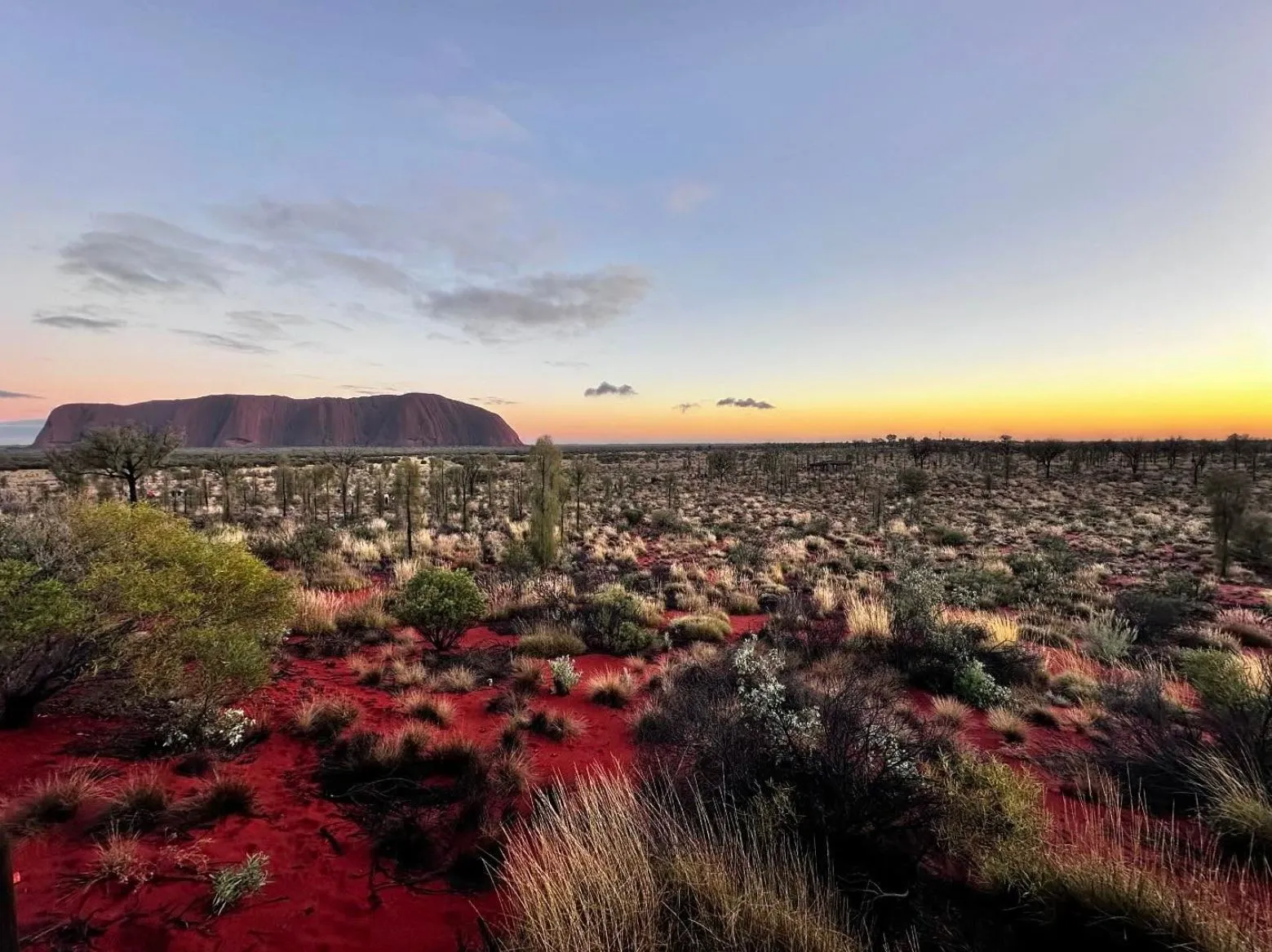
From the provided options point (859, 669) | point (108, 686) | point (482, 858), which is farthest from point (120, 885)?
point (859, 669)

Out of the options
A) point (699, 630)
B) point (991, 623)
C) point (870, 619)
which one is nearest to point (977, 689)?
point (870, 619)

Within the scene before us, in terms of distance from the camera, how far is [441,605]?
9.20 metres

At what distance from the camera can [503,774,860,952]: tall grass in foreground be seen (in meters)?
2.80

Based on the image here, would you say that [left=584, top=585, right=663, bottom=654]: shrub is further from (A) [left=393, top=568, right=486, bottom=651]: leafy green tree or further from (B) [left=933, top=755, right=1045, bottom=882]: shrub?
(B) [left=933, top=755, right=1045, bottom=882]: shrub

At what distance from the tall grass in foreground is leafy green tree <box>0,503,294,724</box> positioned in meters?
4.07

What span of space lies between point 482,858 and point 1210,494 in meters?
22.9

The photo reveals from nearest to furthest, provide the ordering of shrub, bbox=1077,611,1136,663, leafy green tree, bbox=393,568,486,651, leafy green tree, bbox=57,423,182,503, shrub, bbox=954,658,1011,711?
1. shrub, bbox=954,658,1011,711
2. shrub, bbox=1077,611,1136,663
3. leafy green tree, bbox=393,568,486,651
4. leafy green tree, bbox=57,423,182,503

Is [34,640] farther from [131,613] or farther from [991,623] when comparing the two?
[991,623]

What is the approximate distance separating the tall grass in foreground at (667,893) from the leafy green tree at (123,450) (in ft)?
53.2

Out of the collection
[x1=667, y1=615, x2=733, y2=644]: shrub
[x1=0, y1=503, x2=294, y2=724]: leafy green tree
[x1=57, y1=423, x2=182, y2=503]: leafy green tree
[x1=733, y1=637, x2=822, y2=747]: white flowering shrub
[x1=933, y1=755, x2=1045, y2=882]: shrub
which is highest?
[x1=57, y1=423, x2=182, y2=503]: leafy green tree

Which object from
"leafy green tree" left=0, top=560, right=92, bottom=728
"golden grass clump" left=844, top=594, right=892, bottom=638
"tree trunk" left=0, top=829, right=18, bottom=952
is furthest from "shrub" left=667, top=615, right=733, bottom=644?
"tree trunk" left=0, top=829, right=18, bottom=952

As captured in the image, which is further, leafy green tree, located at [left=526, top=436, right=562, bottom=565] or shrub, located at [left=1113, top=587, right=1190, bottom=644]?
leafy green tree, located at [left=526, top=436, right=562, bottom=565]

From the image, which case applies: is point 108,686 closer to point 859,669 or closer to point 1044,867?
point 1044,867

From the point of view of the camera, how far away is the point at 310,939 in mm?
3363
